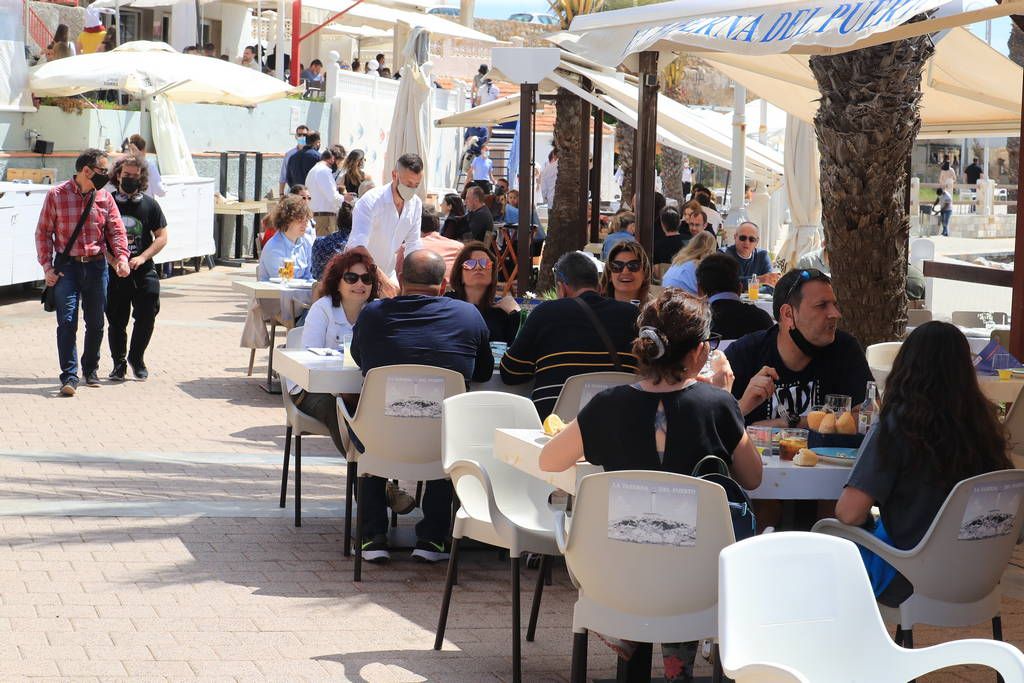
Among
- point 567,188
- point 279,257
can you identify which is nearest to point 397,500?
point 279,257

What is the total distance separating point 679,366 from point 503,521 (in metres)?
1.22

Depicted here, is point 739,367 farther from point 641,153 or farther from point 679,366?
point 641,153

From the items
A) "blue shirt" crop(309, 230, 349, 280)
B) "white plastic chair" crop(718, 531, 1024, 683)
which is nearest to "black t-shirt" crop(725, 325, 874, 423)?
"white plastic chair" crop(718, 531, 1024, 683)

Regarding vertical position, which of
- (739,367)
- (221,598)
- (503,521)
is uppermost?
(739,367)

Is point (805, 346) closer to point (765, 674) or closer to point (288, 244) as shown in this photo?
point (765, 674)

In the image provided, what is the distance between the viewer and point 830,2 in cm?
670

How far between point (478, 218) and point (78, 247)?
5.44 meters

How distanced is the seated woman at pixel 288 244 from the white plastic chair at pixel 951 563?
8146mm

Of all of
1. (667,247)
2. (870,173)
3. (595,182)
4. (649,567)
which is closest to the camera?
(649,567)

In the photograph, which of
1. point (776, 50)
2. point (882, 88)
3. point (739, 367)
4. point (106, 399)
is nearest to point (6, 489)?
point (106, 399)

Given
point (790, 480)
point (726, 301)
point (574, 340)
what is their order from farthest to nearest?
point (726, 301), point (574, 340), point (790, 480)

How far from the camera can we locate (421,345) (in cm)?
694

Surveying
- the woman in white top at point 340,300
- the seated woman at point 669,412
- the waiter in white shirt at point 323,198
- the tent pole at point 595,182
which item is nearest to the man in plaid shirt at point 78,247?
the woman in white top at point 340,300

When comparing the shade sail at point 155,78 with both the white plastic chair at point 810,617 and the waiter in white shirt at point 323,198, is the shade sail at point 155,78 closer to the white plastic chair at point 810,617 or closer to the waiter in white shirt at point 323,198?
the waiter in white shirt at point 323,198
